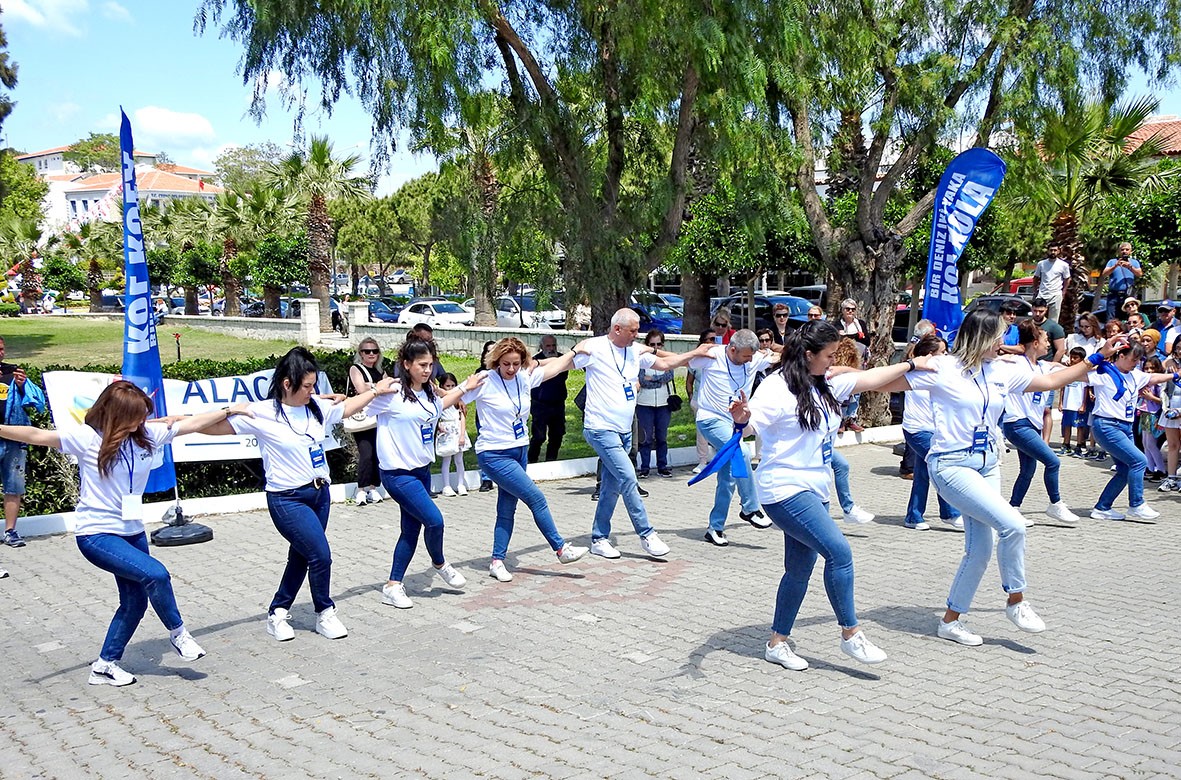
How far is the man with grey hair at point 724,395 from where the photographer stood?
8.94 m

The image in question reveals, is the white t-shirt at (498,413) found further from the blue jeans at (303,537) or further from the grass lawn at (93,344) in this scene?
the grass lawn at (93,344)

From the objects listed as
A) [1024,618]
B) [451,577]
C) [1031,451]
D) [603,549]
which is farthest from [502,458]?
[1031,451]

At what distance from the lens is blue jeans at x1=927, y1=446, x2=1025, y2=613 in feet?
19.8

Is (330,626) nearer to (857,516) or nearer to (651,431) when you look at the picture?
(857,516)

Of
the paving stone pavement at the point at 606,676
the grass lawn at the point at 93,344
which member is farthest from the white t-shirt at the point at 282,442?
the grass lawn at the point at 93,344

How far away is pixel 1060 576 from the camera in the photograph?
26.0ft

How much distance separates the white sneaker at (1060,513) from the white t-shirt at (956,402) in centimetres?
399

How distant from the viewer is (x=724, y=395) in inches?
365

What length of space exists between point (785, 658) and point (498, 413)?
2.87 meters

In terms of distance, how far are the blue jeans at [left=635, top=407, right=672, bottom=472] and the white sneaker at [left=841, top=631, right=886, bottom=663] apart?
267 inches

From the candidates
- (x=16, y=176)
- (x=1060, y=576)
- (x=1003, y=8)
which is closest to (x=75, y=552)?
(x=1060, y=576)

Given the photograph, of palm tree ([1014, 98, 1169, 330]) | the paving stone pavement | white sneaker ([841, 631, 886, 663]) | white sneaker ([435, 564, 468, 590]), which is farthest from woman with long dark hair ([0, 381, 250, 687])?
palm tree ([1014, 98, 1169, 330])

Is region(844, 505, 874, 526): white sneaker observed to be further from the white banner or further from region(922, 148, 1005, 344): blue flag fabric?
the white banner

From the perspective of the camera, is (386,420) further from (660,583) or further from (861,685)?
(861,685)
